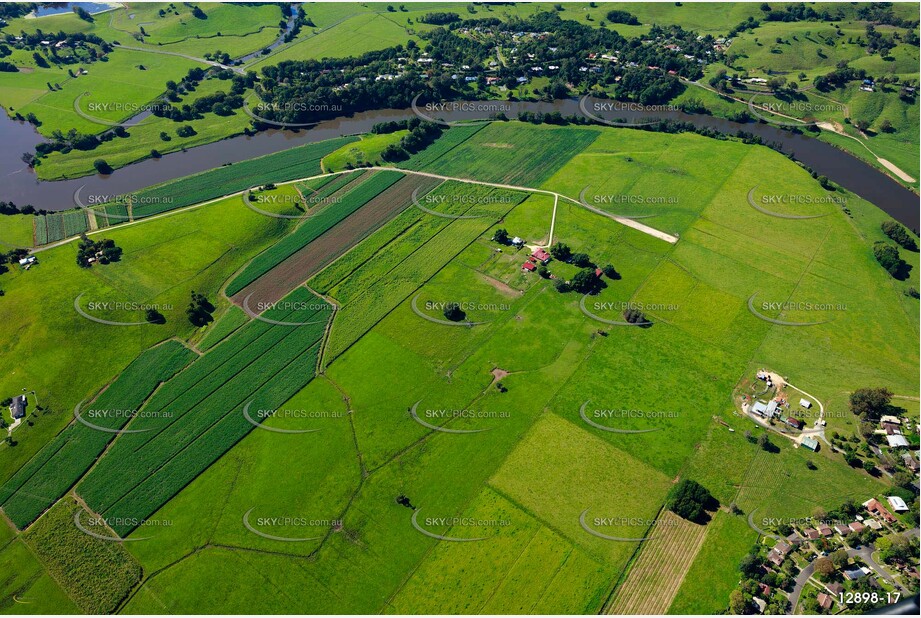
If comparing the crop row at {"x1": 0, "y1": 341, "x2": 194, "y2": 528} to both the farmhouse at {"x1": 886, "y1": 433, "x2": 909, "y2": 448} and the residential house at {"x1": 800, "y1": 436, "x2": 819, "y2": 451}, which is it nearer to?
the residential house at {"x1": 800, "y1": 436, "x2": 819, "y2": 451}

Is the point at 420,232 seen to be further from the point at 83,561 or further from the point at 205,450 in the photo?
the point at 83,561

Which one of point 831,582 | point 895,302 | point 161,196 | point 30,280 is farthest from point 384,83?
point 831,582

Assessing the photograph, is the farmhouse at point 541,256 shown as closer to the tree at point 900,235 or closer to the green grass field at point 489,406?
the green grass field at point 489,406

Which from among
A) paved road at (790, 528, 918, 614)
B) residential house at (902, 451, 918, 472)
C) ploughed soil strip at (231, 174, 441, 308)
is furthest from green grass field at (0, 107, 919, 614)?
residential house at (902, 451, 918, 472)

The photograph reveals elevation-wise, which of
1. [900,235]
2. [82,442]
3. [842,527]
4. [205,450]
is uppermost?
[900,235]

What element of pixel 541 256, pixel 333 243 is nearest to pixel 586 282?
pixel 541 256

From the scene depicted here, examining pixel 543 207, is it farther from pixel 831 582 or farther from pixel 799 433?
pixel 831 582

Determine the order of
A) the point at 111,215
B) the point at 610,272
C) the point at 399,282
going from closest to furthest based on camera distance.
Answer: the point at 610,272 < the point at 399,282 < the point at 111,215
